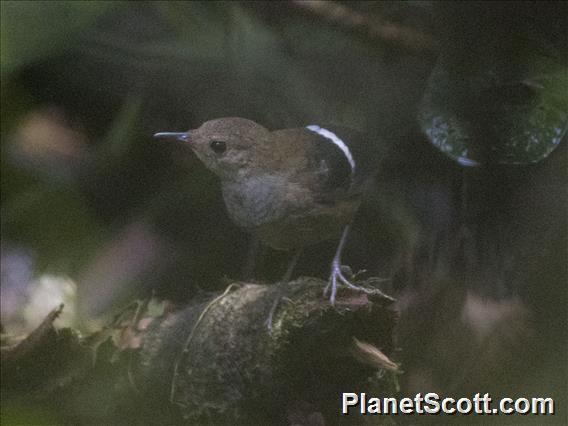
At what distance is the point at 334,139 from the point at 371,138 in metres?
0.05

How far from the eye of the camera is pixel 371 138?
3.00 feet

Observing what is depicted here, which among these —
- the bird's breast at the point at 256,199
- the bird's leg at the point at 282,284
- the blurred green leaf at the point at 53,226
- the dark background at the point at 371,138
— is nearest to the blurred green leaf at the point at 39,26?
the dark background at the point at 371,138

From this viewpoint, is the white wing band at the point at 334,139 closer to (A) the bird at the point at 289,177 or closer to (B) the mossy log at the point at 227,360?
(A) the bird at the point at 289,177

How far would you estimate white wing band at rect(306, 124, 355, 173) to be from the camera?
2.97ft

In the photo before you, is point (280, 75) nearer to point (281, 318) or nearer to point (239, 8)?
point (239, 8)

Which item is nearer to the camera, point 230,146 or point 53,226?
point 230,146

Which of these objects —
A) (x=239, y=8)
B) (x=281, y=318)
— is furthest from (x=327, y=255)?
(x=239, y=8)

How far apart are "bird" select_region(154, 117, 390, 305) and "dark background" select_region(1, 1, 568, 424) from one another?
0.02m

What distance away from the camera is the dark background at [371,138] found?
0.91m

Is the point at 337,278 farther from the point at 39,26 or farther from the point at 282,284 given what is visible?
the point at 39,26

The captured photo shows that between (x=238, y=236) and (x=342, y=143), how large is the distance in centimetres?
18

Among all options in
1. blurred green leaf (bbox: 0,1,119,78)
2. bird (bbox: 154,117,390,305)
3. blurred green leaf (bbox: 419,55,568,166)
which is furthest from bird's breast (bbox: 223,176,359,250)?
blurred green leaf (bbox: 0,1,119,78)

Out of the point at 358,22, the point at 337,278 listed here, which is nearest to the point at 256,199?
the point at 337,278

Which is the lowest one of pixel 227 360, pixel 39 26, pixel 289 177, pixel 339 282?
pixel 227 360
